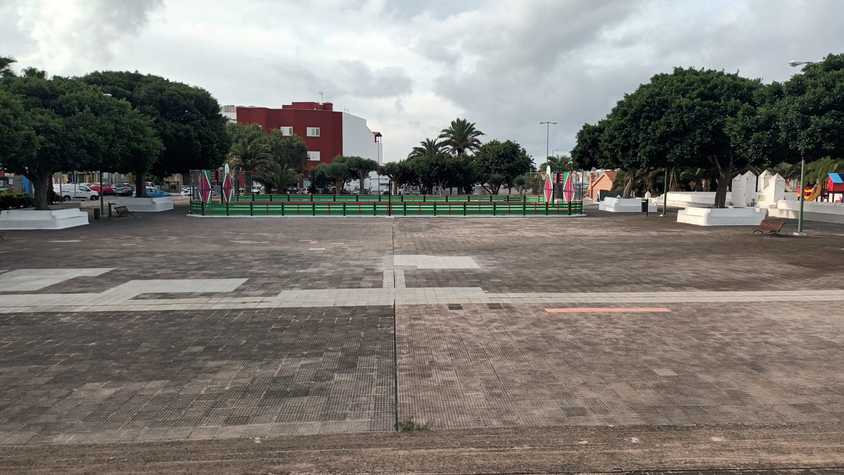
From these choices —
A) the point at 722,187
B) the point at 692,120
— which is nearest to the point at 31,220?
the point at 692,120

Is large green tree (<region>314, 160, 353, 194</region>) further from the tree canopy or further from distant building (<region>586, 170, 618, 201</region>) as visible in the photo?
distant building (<region>586, 170, 618, 201</region>)

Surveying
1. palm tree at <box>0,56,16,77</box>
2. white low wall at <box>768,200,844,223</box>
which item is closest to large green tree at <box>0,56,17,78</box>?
palm tree at <box>0,56,16,77</box>

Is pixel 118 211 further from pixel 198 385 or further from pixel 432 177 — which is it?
pixel 432 177

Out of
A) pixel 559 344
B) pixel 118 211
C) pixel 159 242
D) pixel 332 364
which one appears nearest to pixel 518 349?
pixel 559 344

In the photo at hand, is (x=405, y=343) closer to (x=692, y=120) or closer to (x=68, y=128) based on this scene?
(x=68, y=128)

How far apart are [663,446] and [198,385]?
4.98 meters

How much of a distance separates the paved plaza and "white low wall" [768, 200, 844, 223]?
59.7 feet

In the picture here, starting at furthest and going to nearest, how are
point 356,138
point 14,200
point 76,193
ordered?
point 356,138 → point 76,193 → point 14,200

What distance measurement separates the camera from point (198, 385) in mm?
6523

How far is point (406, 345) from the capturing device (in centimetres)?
810

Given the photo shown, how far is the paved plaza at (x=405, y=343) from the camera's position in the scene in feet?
18.8

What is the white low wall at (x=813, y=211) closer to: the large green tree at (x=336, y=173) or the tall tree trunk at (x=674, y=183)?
the tall tree trunk at (x=674, y=183)

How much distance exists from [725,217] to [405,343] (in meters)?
26.5

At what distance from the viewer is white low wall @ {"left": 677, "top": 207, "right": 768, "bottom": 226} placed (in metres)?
29.1
